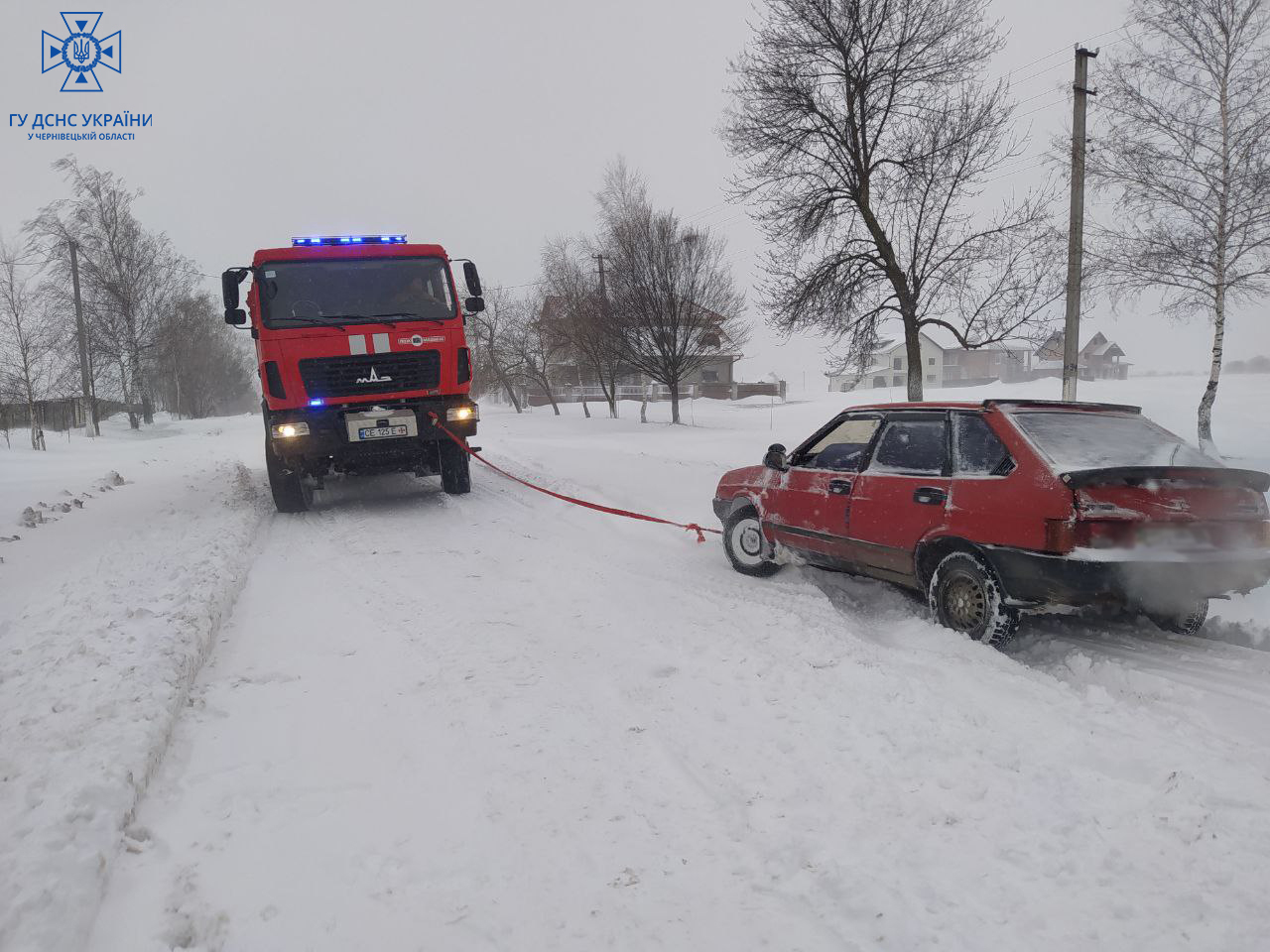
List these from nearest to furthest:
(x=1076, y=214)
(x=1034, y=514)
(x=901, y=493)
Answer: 1. (x=1034, y=514)
2. (x=901, y=493)
3. (x=1076, y=214)

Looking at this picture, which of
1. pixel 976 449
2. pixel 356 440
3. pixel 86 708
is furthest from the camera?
pixel 356 440

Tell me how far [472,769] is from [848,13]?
50.6 ft

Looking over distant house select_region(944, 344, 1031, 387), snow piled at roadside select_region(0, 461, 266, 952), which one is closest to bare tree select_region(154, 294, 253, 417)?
snow piled at roadside select_region(0, 461, 266, 952)

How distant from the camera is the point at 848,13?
13.5m

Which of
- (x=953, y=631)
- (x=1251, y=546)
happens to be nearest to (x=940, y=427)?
(x=953, y=631)

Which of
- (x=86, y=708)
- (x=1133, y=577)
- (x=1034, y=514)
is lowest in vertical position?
(x=86, y=708)

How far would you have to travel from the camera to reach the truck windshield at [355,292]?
809 centimetres

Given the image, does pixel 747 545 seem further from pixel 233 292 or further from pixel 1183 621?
pixel 233 292

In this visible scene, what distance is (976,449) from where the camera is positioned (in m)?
4.31

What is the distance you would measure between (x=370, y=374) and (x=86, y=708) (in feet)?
18.2

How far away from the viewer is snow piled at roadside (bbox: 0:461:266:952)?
2168 mm

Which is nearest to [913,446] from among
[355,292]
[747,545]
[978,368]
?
[747,545]

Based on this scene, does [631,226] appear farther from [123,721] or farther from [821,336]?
[123,721]

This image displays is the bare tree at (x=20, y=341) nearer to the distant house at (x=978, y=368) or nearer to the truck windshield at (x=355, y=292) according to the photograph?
the truck windshield at (x=355, y=292)
